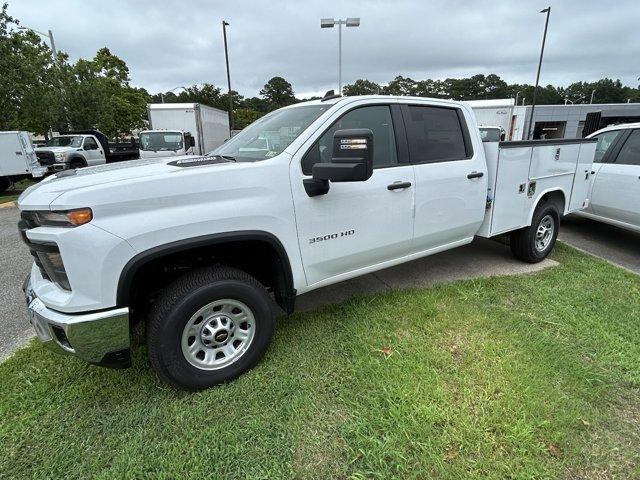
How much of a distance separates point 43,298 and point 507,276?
4.39m

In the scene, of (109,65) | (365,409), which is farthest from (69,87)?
(365,409)

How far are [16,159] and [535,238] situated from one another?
44.2 feet

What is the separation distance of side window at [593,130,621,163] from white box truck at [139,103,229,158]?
11.9 metres

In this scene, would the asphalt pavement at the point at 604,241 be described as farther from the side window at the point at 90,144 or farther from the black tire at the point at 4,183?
the side window at the point at 90,144

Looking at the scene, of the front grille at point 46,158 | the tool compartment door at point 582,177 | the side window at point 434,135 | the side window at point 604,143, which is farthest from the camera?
the front grille at point 46,158

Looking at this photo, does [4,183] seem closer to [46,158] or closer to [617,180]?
[46,158]

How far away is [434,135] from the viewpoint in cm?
363

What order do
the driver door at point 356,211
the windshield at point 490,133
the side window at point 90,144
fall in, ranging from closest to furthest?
the driver door at point 356,211, the windshield at point 490,133, the side window at point 90,144

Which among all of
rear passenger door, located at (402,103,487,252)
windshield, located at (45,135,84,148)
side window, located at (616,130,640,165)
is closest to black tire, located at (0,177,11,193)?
windshield, located at (45,135,84,148)

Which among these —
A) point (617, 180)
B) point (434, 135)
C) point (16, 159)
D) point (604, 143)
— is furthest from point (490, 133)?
point (16, 159)

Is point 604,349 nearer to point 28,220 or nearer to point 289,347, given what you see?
point 289,347

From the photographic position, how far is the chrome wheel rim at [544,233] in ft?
15.9

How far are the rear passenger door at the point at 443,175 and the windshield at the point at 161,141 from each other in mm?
12337

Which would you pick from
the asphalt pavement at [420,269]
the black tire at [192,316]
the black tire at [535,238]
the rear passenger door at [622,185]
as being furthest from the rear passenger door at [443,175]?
the rear passenger door at [622,185]
